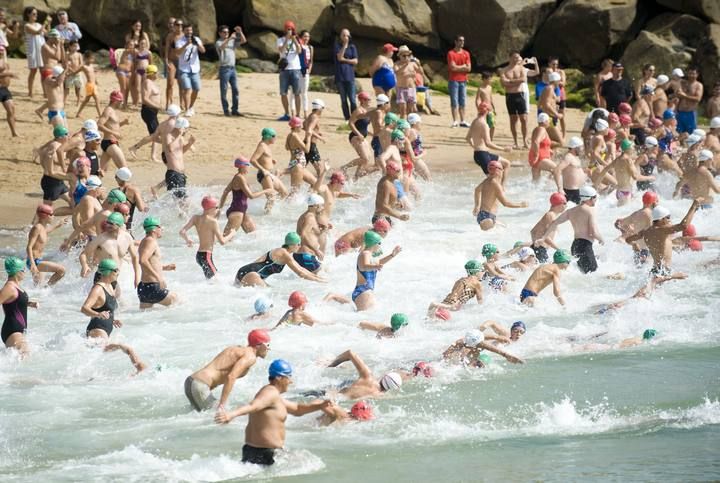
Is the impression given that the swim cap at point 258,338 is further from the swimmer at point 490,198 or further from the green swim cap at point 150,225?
the swimmer at point 490,198

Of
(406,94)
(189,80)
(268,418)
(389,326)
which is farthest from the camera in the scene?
(406,94)

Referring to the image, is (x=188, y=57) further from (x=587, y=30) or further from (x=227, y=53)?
(x=587, y=30)

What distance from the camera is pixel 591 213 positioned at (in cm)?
1496

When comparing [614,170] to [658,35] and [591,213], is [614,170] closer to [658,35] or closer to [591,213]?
[591,213]

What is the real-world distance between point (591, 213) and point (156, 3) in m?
13.1

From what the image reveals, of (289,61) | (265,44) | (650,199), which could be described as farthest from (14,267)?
(265,44)

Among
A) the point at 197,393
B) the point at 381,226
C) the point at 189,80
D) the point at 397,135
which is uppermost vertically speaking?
the point at 189,80

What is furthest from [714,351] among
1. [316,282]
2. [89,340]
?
[89,340]

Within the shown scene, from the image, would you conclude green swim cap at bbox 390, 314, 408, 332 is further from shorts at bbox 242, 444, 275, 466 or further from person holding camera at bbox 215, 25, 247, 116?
person holding camera at bbox 215, 25, 247, 116

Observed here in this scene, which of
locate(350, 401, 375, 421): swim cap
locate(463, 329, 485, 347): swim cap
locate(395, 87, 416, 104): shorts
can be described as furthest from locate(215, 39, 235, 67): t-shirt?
locate(350, 401, 375, 421): swim cap

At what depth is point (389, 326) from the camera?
1315 centimetres

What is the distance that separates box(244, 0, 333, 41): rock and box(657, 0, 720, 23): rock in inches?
288

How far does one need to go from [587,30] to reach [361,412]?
17508 mm

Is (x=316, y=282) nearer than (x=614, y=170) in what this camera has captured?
Yes
